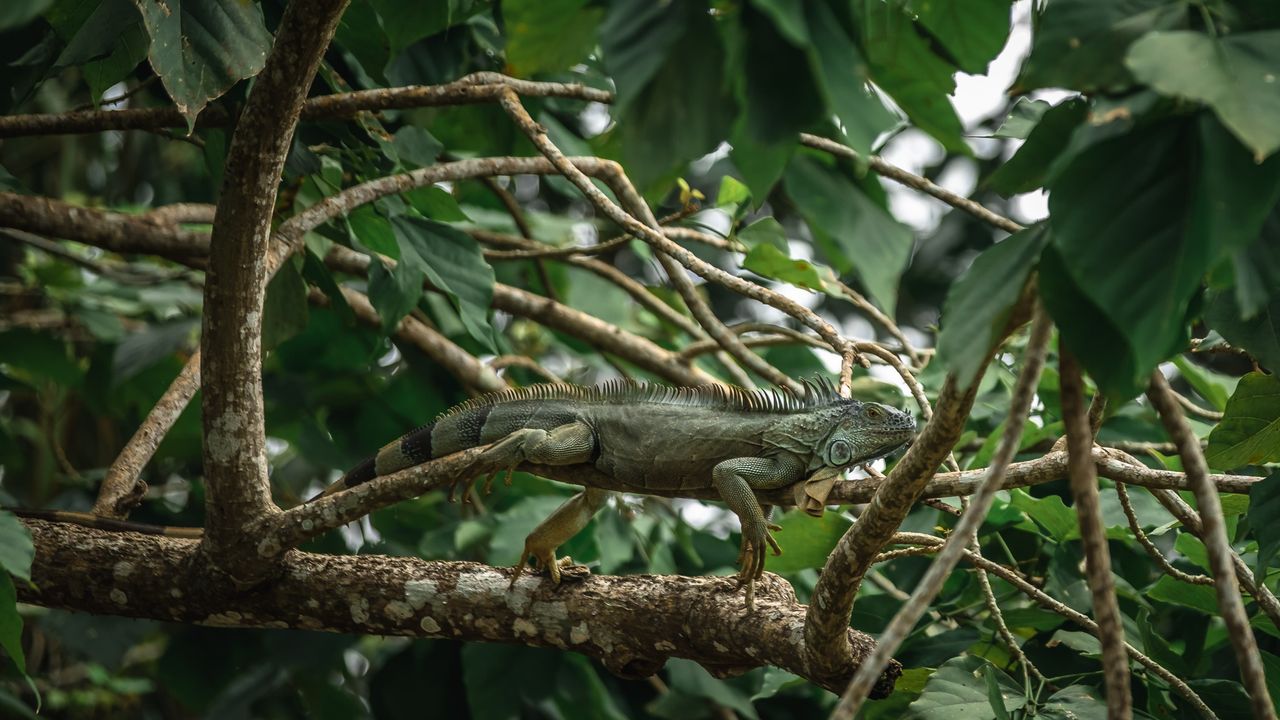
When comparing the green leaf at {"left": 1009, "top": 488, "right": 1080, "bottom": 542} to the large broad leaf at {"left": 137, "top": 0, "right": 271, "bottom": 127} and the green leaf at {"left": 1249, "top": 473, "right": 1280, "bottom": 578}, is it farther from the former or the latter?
the large broad leaf at {"left": 137, "top": 0, "right": 271, "bottom": 127}

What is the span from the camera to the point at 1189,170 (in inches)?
62.0

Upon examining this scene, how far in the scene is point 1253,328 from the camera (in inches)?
100

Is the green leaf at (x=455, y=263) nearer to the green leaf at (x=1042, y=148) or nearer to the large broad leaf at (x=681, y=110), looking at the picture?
the green leaf at (x=1042, y=148)

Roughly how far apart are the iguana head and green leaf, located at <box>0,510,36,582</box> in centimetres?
236

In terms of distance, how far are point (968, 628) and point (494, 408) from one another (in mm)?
1766

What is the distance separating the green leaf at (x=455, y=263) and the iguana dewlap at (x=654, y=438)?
0.34 metres

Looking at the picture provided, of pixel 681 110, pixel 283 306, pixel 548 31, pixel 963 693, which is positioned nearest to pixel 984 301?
pixel 681 110

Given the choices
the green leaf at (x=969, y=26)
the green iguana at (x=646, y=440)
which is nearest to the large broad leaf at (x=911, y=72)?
the green leaf at (x=969, y=26)

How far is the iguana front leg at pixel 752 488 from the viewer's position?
3.37m

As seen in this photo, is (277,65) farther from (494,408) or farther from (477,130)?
(477,130)

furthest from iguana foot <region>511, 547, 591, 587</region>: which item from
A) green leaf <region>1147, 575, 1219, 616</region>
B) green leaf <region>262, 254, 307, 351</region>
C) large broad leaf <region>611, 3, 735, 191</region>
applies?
large broad leaf <region>611, 3, 735, 191</region>

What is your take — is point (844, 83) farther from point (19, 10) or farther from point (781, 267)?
point (781, 267)

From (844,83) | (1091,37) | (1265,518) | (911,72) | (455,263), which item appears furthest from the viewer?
(455,263)

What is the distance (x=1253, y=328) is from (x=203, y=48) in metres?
2.57
